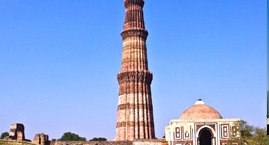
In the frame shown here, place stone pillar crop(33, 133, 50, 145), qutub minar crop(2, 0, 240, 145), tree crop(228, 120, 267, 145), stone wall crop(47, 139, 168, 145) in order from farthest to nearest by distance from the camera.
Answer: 1. stone wall crop(47, 139, 168, 145)
2. qutub minar crop(2, 0, 240, 145)
3. stone pillar crop(33, 133, 50, 145)
4. tree crop(228, 120, 267, 145)

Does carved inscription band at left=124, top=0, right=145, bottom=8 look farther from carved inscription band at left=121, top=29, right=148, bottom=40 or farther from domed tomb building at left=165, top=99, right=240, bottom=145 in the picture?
domed tomb building at left=165, top=99, right=240, bottom=145

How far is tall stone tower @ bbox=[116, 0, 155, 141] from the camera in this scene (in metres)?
56.0

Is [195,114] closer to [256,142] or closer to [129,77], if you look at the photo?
[256,142]

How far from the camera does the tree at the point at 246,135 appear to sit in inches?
1459

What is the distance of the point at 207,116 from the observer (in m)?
43.8

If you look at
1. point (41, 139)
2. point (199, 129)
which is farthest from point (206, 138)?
point (41, 139)

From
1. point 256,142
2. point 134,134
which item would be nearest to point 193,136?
point 256,142

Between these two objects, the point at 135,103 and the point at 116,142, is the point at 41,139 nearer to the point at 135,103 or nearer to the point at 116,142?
the point at 116,142

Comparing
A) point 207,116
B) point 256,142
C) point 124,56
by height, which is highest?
point 124,56

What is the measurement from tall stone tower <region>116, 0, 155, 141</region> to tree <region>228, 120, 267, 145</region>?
16638 mm

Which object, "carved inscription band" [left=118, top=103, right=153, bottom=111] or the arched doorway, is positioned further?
"carved inscription band" [left=118, top=103, right=153, bottom=111]

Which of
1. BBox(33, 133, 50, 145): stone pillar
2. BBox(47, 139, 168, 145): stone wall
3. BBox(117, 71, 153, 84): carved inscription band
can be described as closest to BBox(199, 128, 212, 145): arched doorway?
BBox(47, 139, 168, 145): stone wall

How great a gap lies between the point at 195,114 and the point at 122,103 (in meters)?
15.5

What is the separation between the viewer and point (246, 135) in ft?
131
